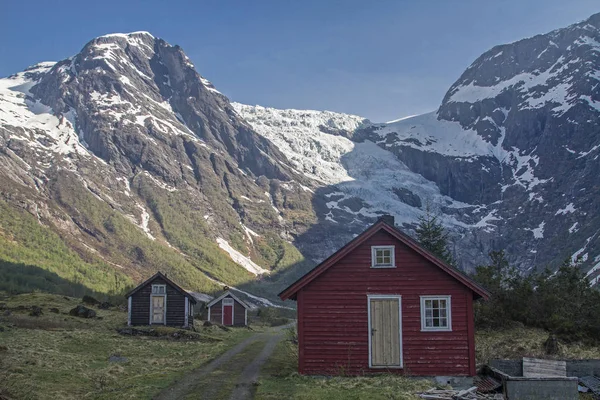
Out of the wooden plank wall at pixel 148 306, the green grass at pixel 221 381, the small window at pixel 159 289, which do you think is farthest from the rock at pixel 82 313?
the green grass at pixel 221 381

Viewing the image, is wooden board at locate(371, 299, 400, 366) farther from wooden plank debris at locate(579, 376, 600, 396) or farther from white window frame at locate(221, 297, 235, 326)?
white window frame at locate(221, 297, 235, 326)

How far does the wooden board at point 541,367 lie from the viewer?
85.2 feet

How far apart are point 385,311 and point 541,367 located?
23.0ft

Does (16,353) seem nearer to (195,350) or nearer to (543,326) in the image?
(195,350)

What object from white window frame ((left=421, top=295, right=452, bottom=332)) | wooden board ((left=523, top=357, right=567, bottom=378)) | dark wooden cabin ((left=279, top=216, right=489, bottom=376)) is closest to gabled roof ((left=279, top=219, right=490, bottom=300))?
dark wooden cabin ((left=279, top=216, right=489, bottom=376))

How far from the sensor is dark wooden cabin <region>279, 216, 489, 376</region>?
86.7 ft

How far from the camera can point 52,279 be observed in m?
129

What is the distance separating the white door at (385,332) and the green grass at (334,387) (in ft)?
2.87

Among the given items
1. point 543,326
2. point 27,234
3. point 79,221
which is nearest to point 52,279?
point 27,234

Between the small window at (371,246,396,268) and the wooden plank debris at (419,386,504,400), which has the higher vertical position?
the small window at (371,246,396,268)

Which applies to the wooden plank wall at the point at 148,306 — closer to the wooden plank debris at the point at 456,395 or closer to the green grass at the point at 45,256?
the wooden plank debris at the point at 456,395

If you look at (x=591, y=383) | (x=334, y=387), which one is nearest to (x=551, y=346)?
(x=591, y=383)

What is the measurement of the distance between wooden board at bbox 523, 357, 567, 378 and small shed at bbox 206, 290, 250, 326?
177ft

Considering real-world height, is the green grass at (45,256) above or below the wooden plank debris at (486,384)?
above
